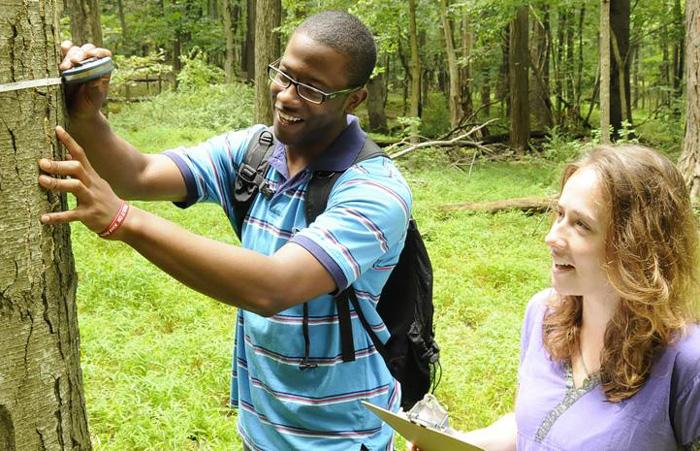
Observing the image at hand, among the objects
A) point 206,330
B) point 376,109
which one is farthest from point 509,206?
point 376,109

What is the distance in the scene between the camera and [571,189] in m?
1.65

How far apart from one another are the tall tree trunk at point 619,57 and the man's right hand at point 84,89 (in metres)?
13.9

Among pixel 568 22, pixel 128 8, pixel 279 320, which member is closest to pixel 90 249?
pixel 279 320

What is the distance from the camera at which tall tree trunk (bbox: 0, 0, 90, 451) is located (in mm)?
1294

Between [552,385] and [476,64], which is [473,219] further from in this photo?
[476,64]

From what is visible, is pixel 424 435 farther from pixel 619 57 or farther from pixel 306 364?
pixel 619 57

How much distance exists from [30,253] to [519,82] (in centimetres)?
1258

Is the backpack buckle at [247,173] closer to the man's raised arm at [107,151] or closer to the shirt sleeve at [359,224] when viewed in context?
the man's raised arm at [107,151]

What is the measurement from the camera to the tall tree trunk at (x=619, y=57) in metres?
14.2

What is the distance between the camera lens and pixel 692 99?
675 centimetres

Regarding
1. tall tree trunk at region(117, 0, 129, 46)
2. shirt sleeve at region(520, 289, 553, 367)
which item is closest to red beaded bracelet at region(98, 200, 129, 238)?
shirt sleeve at region(520, 289, 553, 367)

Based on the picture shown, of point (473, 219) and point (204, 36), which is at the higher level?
point (204, 36)

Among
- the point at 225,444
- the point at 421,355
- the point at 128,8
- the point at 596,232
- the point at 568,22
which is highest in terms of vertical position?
the point at 128,8

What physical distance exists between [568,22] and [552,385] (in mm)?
21529
